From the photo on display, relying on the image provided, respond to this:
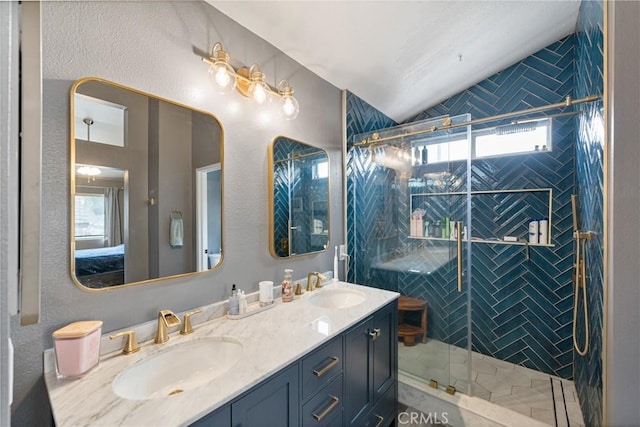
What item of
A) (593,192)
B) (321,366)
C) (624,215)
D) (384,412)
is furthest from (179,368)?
(593,192)

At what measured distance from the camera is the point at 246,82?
1531 mm

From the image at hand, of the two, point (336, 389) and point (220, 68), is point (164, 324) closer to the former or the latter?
point (336, 389)

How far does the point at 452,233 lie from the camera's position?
213 cm

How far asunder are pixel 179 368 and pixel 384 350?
3.73 ft

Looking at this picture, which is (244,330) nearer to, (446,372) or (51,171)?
(51,171)

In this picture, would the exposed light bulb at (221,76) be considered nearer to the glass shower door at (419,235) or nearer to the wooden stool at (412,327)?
the glass shower door at (419,235)

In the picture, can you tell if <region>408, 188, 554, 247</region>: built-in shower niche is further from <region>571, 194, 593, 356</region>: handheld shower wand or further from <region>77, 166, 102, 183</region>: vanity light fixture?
<region>77, 166, 102, 183</region>: vanity light fixture

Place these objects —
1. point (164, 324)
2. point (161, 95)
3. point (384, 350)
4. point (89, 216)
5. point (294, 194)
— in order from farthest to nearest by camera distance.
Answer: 1. point (294, 194)
2. point (384, 350)
3. point (161, 95)
4. point (164, 324)
5. point (89, 216)

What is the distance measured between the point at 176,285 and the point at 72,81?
0.92 meters

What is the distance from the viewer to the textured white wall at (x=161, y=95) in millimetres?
936

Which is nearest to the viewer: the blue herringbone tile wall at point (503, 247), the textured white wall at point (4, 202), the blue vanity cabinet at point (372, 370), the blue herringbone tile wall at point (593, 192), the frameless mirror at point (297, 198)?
the textured white wall at point (4, 202)

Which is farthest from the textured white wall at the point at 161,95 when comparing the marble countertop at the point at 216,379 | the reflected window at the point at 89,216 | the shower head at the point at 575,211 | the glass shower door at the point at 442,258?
the shower head at the point at 575,211

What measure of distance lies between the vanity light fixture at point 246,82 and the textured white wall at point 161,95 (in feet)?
0.18

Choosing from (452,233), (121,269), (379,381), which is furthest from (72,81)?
(452,233)
